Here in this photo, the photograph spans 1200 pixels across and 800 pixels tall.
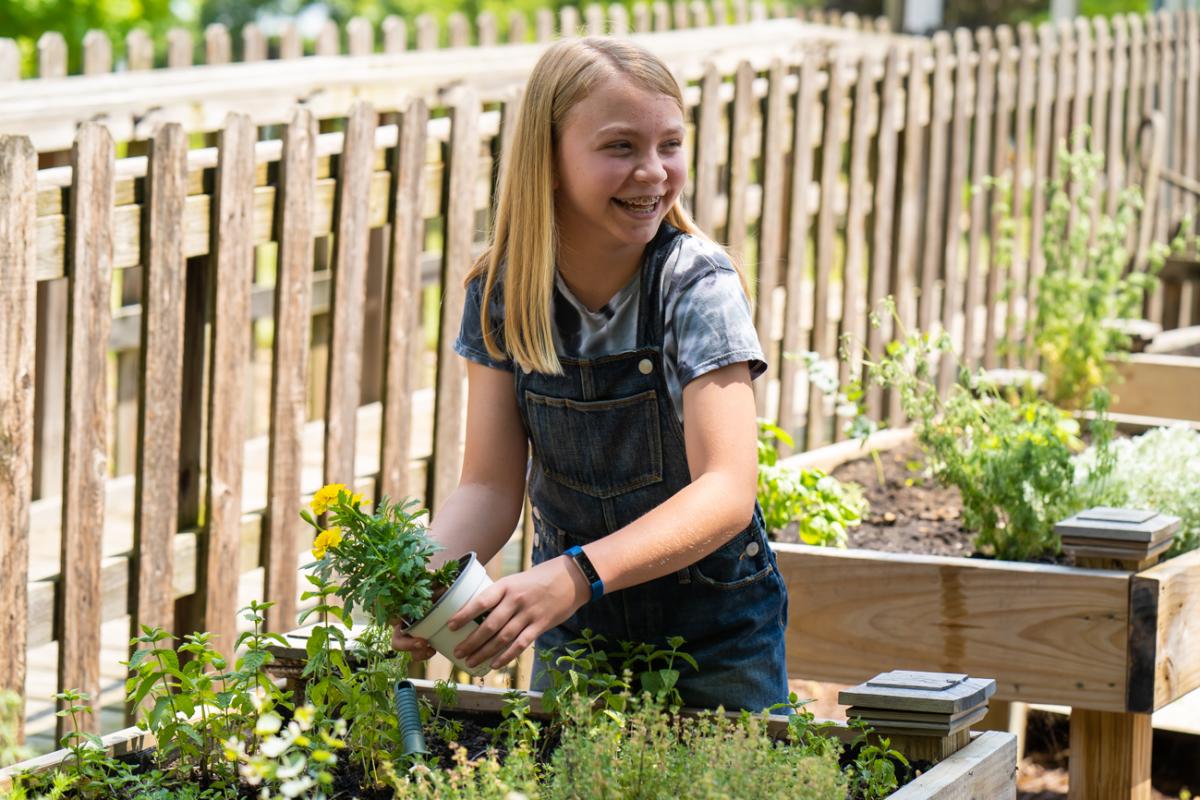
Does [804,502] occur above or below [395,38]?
below

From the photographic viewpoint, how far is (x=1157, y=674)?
10.6 feet

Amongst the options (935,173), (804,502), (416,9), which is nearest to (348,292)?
(804,502)

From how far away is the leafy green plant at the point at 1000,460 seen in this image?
3727 mm

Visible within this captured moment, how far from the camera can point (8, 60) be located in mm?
5836

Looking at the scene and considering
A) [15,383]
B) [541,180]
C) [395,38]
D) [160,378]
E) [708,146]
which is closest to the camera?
[541,180]

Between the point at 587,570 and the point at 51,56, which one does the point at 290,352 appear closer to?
the point at 587,570

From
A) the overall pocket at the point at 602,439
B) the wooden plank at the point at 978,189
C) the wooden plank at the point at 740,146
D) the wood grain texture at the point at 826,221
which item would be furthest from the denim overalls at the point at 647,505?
the wooden plank at the point at 978,189

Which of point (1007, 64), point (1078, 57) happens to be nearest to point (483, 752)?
point (1007, 64)

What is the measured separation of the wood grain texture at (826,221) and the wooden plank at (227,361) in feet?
8.29

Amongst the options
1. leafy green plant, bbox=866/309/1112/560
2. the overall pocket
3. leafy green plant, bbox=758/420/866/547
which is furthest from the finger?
leafy green plant, bbox=866/309/1112/560

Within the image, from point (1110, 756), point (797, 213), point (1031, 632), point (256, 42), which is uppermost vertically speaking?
point (256, 42)

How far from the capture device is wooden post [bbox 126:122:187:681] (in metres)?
3.43

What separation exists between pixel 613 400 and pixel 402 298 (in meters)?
1.78

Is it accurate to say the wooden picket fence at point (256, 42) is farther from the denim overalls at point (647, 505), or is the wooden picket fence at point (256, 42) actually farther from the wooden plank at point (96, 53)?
the denim overalls at point (647, 505)
